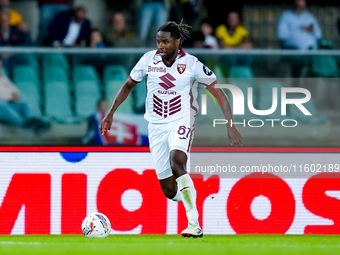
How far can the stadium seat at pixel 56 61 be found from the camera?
9.43 meters

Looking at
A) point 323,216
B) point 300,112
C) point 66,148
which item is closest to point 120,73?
point 66,148

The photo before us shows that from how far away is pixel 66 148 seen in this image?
9.24 m

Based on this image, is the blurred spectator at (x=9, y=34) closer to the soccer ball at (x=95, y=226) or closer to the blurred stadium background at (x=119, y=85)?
the blurred stadium background at (x=119, y=85)

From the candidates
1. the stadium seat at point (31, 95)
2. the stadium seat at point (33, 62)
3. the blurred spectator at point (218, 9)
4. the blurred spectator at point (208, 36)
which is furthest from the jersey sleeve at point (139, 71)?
the blurred spectator at point (218, 9)

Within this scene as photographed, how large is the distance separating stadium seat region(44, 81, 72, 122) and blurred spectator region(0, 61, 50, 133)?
0.55 ft

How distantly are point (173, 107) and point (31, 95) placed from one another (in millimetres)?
2116

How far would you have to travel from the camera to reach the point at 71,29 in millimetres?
10859

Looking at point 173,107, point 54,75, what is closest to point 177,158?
point 173,107

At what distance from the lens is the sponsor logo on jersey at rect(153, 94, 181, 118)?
793cm

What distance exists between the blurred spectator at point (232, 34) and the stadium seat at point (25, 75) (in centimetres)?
300

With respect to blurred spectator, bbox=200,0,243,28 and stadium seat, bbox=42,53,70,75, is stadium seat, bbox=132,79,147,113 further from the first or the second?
blurred spectator, bbox=200,0,243,28

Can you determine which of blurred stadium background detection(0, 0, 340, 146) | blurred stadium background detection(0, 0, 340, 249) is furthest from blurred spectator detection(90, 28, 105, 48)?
blurred stadium background detection(0, 0, 340, 249)

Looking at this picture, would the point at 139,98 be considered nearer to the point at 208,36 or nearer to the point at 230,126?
the point at 230,126

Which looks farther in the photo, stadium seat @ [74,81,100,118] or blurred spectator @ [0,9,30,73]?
blurred spectator @ [0,9,30,73]
